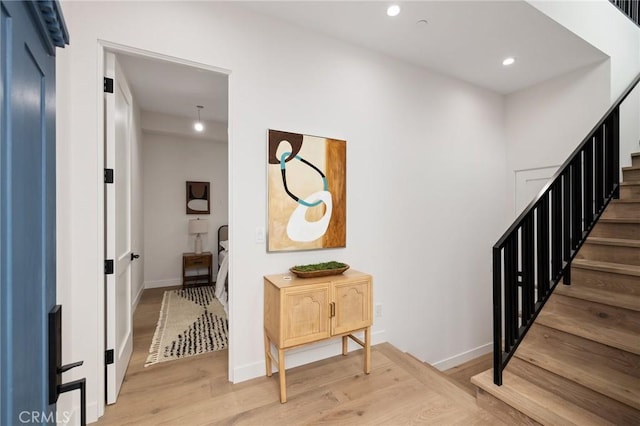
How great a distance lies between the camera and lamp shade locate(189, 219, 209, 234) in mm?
5086

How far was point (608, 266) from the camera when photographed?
6.97ft

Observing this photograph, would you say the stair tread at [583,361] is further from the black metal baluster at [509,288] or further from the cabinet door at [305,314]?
the cabinet door at [305,314]

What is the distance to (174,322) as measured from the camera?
11.0 feet

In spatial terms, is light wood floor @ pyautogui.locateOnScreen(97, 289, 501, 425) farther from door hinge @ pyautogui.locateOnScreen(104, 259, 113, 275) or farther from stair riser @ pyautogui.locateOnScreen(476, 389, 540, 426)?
door hinge @ pyautogui.locateOnScreen(104, 259, 113, 275)

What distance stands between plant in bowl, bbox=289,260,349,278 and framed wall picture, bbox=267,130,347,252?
0.58 feet

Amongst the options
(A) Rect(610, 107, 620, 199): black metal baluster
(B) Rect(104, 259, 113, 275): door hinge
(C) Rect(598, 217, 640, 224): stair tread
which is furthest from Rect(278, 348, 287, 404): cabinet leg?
(A) Rect(610, 107, 620, 199): black metal baluster

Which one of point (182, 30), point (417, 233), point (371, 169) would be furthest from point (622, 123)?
point (182, 30)

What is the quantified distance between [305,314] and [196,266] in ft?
11.8

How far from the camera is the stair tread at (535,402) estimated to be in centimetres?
155

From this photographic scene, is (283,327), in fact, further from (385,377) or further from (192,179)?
(192,179)

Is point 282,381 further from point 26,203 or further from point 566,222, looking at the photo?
point 566,222

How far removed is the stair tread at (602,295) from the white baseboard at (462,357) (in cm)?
169

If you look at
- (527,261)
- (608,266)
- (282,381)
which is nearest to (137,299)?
(282,381)

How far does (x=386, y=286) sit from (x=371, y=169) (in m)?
1.19
